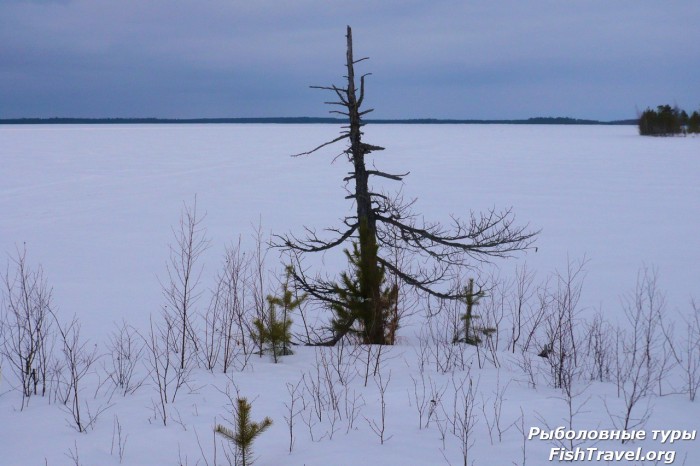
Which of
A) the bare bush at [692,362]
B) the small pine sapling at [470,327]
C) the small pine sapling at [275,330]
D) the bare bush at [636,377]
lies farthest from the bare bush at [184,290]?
the bare bush at [692,362]

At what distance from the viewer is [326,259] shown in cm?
1386

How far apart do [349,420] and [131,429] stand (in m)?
1.84

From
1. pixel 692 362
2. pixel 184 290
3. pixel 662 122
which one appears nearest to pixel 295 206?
pixel 184 290

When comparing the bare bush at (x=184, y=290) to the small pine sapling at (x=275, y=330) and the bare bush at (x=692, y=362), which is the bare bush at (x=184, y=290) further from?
the bare bush at (x=692, y=362)

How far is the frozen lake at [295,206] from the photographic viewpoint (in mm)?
11844

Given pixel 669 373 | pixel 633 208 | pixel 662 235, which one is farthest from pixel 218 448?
Result: pixel 633 208

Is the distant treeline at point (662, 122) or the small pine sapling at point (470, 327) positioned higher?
the distant treeline at point (662, 122)

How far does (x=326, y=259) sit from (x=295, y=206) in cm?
682

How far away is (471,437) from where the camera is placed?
191 inches

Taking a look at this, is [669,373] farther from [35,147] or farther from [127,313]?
[35,147]

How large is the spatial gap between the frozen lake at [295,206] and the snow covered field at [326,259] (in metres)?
0.07

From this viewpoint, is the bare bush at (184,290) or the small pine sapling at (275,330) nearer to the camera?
the bare bush at (184,290)

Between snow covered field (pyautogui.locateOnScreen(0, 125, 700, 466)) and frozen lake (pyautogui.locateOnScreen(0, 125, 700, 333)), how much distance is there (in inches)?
2.8

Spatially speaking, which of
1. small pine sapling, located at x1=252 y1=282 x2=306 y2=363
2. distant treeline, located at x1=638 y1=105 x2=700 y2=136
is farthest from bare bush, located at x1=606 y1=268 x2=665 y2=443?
distant treeline, located at x1=638 y1=105 x2=700 y2=136
